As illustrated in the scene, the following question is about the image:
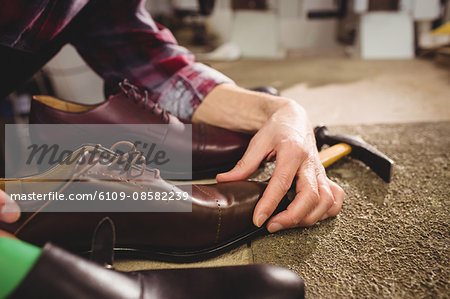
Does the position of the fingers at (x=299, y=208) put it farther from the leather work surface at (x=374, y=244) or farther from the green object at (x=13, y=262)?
the green object at (x=13, y=262)

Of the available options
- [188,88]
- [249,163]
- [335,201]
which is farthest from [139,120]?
[335,201]

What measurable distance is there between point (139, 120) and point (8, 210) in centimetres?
42

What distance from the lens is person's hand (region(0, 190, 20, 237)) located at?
1.53 feet

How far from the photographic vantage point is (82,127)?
803 mm

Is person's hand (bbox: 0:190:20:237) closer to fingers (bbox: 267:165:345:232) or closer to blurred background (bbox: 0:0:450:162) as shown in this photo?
fingers (bbox: 267:165:345:232)

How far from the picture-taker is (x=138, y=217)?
1.73 feet

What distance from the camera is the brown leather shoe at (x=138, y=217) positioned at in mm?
490

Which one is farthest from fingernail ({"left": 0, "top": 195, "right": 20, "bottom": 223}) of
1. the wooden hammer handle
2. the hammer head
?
the hammer head

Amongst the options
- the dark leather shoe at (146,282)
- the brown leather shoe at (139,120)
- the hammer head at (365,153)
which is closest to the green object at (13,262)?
the dark leather shoe at (146,282)

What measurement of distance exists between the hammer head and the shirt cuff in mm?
354

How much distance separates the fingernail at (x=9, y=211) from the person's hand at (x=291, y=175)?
39 centimetres

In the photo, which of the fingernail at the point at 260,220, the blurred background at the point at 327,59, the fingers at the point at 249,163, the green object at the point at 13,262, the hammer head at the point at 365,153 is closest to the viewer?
the green object at the point at 13,262

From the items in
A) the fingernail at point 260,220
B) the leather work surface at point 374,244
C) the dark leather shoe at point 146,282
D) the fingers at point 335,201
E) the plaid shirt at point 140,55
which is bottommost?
the leather work surface at point 374,244

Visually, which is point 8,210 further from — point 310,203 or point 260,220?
point 310,203
